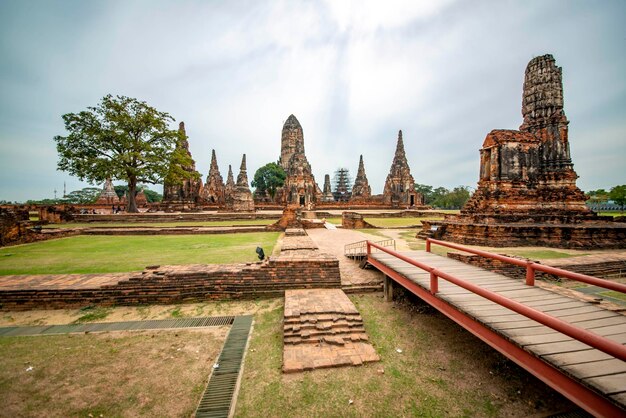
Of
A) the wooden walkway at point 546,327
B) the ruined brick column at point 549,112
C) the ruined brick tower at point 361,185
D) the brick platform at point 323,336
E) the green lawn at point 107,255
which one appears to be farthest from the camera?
the ruined brick tower at point 361,185

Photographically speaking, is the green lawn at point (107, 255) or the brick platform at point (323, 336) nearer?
the brick platform at point (323, 336)

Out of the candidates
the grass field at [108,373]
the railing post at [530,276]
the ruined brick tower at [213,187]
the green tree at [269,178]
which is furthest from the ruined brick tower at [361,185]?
the grass field at [108,373]

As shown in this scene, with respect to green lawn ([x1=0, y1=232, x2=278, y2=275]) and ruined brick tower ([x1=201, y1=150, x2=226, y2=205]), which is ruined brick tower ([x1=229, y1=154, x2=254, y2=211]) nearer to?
ruined brick tower ([x1=201, y1=150, x2=226, y2=205])

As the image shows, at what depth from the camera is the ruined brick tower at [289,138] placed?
4441 cm

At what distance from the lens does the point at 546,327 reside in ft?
9.99

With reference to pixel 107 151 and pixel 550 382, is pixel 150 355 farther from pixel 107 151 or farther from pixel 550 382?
pixel 107 151

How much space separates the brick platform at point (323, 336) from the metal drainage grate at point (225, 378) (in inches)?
26.2

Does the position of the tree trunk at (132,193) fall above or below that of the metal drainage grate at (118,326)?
above

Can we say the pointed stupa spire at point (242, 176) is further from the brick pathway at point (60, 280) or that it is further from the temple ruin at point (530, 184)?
the brick pathway at point (60, 280)

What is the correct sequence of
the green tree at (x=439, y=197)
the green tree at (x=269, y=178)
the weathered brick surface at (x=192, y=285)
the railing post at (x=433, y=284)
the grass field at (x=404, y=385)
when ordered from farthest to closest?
the green tree at (x=439, y=197) < the green tree at (x=269, y=178) < the weathered brick surface at (x=192, y=285) < the railing post at (x=433, y=284) < the grass field at (x=404, y=385)

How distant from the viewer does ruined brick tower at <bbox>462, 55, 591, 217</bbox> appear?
1240 cm

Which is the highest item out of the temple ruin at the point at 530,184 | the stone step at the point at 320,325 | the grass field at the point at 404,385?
the temple ruin at the point at 530,184

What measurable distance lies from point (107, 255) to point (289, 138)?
3889cm

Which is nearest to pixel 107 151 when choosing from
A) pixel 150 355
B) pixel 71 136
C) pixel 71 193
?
pixel 71 136
